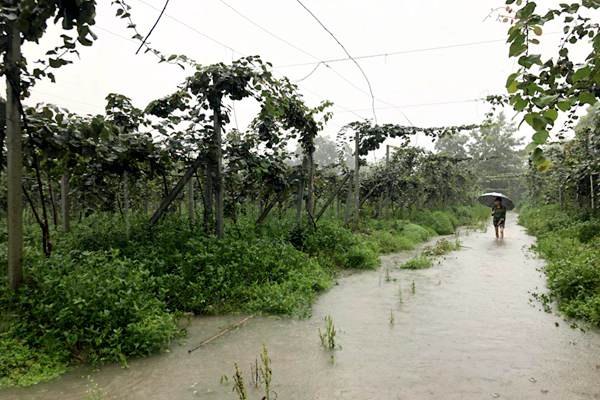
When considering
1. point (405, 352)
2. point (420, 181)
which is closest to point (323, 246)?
point (405, 352)

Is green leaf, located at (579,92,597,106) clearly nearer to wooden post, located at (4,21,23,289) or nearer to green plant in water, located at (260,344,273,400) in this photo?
green plant in water, located at (260,344,273,400)

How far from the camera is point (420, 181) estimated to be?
56.6 ft

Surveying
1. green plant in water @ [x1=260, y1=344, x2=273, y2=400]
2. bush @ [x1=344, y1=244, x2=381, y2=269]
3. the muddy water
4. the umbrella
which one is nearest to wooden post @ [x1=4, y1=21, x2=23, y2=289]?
the muddy water

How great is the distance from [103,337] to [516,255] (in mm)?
10138

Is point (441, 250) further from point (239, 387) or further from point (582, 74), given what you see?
point (582, 74)

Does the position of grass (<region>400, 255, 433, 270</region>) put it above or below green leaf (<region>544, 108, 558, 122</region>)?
below

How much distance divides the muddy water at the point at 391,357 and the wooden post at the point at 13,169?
1491mm

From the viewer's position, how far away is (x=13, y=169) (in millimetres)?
4383

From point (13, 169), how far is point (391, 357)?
4435 mm

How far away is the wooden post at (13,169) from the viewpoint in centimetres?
429

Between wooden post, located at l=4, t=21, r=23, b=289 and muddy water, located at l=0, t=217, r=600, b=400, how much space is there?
4.89ft

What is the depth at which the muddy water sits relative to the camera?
354 cm

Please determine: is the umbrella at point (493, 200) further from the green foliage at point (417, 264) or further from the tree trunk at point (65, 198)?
the tree trunk at point (65, 198)

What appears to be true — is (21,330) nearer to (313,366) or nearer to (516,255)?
(313,366)
